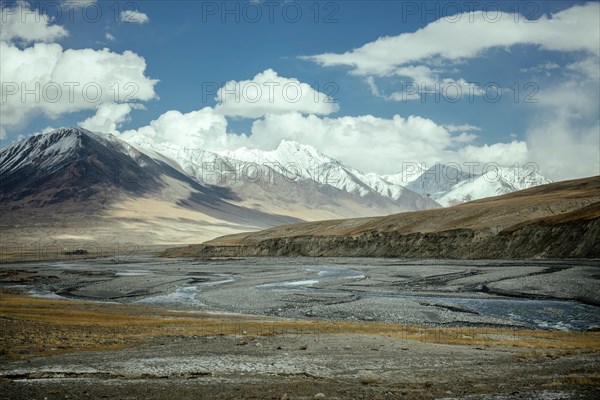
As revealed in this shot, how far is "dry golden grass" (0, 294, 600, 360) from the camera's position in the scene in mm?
24941

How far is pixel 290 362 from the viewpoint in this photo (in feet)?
69.8

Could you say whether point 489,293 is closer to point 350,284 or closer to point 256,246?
point 350,284

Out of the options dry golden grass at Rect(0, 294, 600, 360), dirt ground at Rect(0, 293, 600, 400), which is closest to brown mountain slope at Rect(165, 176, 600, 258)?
dry golden grass at Rect(0, 294, 600, 360)

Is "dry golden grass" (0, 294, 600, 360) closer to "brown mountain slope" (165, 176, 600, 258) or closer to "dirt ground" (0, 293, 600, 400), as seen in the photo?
"dirt ground" (0, 293, 600, 400)

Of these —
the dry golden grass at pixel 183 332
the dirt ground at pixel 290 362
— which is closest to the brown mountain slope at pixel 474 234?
the dry golden grass at pixel 183 332

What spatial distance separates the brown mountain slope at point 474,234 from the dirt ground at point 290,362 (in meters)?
65.9

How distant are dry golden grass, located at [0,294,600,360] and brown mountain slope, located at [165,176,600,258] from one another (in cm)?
6137

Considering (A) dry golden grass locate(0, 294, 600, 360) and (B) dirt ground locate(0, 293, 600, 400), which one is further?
(A) dry golden grass locate(0, 294, 600, 360)

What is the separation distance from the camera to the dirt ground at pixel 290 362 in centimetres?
1650

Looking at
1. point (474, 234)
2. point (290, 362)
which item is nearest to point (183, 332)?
point (290, 362)

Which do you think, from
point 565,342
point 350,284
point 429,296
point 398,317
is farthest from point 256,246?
point 565,342

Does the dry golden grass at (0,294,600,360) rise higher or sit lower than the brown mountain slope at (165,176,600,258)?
lower

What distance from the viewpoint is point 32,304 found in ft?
158

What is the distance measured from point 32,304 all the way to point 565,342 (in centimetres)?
4160
